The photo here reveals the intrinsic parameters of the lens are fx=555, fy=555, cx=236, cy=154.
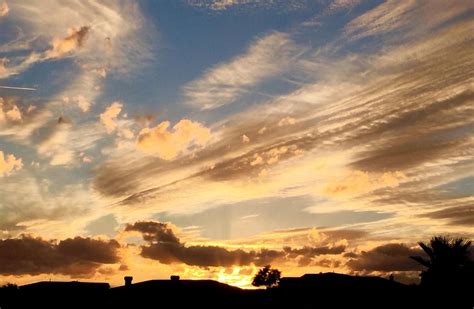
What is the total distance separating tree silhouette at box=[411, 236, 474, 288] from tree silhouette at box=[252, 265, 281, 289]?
54.9 metres

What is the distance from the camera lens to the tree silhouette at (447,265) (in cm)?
3944

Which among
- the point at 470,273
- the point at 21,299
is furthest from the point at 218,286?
the point at 470,273

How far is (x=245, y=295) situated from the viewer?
45.6 meters

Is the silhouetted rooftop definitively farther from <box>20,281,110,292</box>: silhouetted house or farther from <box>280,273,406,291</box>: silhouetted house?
<box>280,273,406,291</box>: silhouetted house

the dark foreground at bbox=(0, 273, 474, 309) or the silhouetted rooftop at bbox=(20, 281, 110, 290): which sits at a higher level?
the silhouetted rooftop at bbox=(20, 281, 110, 290)

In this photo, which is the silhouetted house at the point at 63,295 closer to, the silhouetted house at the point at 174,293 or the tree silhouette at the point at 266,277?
the silhouetted house at the point at 174,293

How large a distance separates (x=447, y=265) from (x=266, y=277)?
187ft

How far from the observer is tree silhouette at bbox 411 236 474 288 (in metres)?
39.4

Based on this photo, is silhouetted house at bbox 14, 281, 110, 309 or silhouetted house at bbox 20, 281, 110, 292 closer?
silhouetted house at bbox 14, 281, 110, 309

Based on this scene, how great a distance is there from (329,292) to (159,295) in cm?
1302

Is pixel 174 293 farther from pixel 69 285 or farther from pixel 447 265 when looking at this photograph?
pixel 447 265

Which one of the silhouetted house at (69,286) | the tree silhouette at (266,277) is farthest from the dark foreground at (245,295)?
the tree silhouette at (266,277)

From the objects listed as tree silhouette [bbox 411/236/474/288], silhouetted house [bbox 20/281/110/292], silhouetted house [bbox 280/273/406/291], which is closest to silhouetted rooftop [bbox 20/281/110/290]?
silhouetted house [bbox 20/281/110/292]

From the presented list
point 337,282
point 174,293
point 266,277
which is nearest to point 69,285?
point 174,293
